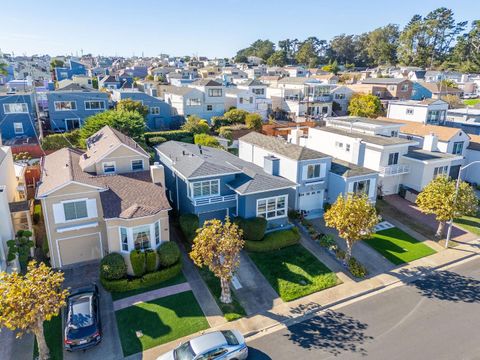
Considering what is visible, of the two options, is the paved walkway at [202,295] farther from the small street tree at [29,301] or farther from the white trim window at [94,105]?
the white trim window at [94,105]

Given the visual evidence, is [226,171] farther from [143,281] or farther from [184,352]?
[184,352]

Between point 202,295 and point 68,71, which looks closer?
point 202,295

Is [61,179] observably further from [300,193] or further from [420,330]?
[420,330]

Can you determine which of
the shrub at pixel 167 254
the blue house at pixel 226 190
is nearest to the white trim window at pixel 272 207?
the blue house at pixel 226 190

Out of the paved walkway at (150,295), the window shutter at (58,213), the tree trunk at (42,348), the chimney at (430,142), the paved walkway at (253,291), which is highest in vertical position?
the chimney at (430,142)

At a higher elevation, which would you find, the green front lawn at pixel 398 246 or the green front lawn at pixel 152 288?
the green front lawn at pixel 152 288

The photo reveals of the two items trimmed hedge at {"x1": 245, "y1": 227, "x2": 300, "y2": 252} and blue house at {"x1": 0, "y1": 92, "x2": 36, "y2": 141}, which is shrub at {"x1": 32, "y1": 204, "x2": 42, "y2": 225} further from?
blue house at {"x1": 0, "y1": 92, "x2": 36, "y2": 141}

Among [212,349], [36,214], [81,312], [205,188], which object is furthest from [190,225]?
[36,214]

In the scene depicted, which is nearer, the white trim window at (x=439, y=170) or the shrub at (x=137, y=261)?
the shrub at (x=137, y=261)
